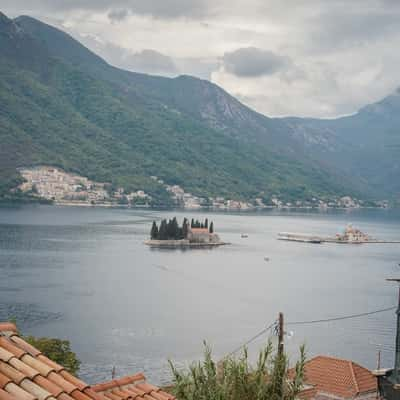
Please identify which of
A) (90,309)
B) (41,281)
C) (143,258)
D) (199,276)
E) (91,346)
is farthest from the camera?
(143,258)

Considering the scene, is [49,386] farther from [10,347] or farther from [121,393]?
[121,393]

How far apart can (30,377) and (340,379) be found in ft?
58.7

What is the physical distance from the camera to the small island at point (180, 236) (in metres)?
92.9

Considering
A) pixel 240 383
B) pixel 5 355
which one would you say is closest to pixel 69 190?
pixel 240 383

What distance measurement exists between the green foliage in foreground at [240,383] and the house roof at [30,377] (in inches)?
110

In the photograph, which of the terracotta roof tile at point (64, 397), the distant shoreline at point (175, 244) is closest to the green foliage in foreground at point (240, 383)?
the terracotta roof tile at point (64, 397)

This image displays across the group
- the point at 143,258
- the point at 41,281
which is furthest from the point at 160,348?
the point at 143,258

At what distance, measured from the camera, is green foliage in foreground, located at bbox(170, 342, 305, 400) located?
6.71 meters

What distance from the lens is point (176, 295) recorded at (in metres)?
53.7

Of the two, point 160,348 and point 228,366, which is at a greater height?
point 228,366

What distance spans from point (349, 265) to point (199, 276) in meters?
24.3

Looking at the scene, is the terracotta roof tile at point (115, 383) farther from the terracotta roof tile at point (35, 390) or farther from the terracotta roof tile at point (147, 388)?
the terracotta roof tile at point (35, 390)

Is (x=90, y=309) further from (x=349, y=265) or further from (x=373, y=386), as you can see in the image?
(x=349, y=265)

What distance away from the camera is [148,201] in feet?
655
